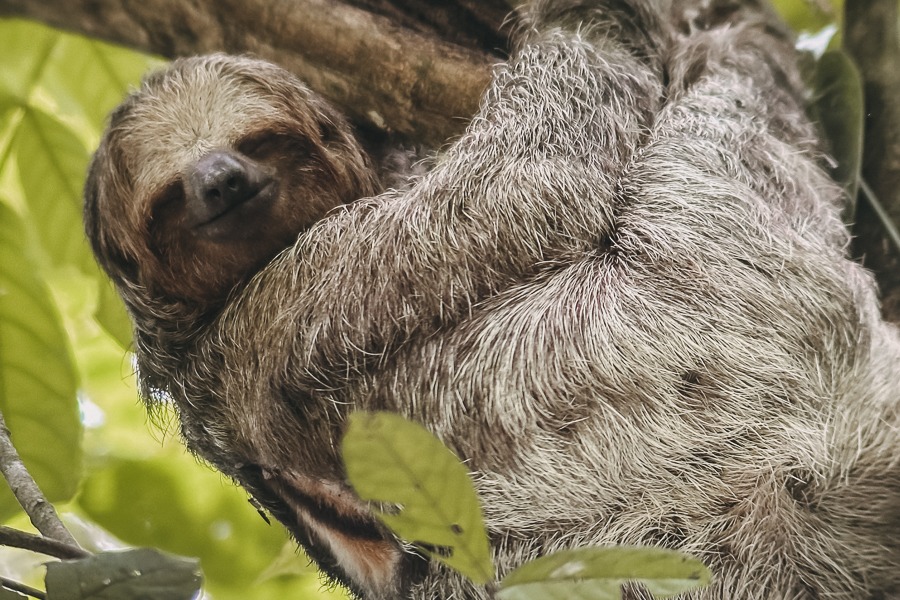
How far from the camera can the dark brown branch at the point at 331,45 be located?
217 inches

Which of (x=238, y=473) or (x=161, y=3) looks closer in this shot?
(x=238, y=473)

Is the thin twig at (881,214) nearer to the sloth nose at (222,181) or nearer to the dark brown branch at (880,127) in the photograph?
the dark brown branch at (880,127)

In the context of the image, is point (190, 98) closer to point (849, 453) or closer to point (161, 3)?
point (161, 3)

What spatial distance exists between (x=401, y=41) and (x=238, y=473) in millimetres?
2890

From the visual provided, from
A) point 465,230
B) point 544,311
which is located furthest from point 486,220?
point 544,311

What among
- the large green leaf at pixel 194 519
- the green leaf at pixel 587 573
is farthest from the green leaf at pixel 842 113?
the large green leaf at pixel 194 519

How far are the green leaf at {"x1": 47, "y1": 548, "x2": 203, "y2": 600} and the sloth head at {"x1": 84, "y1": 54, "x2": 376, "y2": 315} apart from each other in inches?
96.8

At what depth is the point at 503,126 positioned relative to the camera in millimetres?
4891

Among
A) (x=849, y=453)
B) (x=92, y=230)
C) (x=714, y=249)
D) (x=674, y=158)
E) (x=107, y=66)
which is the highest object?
(x=107, y=66)

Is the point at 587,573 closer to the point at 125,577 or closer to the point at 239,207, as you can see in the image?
the point at 125,577

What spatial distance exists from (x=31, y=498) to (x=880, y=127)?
5341 mm

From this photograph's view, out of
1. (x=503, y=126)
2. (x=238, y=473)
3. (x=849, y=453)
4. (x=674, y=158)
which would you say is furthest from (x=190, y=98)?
(x=849, y=453)

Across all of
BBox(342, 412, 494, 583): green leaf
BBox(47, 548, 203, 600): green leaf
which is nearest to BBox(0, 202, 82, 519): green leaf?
BBox(47, 548, 203, 600): green leaf

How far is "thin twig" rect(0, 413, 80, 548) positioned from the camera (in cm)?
297
